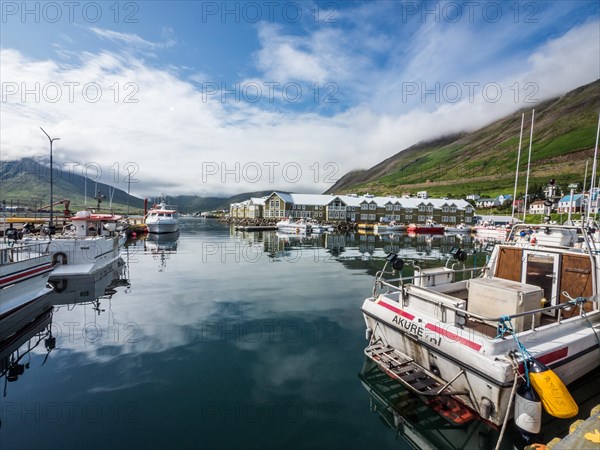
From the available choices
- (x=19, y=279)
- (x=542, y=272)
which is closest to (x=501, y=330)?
(x=542, y=272)

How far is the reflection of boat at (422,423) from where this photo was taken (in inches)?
251

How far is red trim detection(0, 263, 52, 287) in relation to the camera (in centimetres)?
1238

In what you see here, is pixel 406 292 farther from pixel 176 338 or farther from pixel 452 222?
pixel 452 222

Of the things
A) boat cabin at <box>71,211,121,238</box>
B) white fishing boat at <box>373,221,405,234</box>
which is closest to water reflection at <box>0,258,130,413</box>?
boat cabin at <box>71,211,121,238</box>

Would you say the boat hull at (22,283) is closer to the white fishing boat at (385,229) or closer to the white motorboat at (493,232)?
the white fishing boat at (385,229)

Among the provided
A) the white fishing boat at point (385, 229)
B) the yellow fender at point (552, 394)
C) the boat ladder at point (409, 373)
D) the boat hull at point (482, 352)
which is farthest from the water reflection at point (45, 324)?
the white fishing boat at point (385, 229)

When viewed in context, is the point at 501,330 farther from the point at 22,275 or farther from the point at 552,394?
the point at 22,275

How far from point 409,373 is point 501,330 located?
2521 mm

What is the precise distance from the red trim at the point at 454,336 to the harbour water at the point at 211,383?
1.83 metres

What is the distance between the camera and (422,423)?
6895 millimetres

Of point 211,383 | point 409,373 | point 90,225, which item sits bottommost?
point 211,383

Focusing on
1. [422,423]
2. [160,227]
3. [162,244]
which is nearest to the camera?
[422,423]

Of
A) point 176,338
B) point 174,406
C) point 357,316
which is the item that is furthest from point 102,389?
point 357,316

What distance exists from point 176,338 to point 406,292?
8284 millimetres
